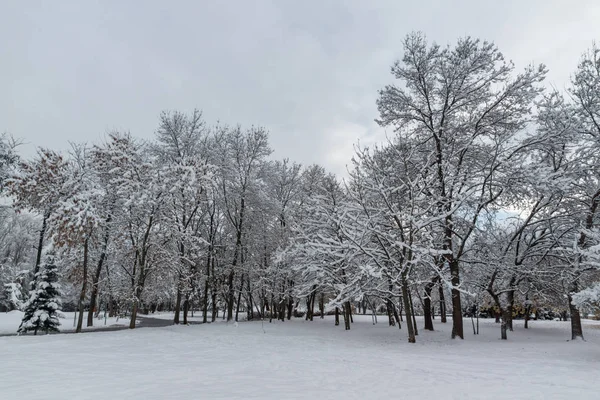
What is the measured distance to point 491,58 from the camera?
14289mm

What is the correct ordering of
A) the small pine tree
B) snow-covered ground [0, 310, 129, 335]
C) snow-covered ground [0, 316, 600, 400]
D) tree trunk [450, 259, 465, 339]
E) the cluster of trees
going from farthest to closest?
snow-covered ground [0, 310, 129, 335]
the small pine tree
tree trunk [450, 259, 465, 339]
the cluster of trees
snow-covered ground [0, 316, 600, 400]

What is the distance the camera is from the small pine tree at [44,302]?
18.4m

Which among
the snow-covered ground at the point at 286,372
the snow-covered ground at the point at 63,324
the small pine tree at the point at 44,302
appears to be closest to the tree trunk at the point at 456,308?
the snow-covered ground at the point at 286,372

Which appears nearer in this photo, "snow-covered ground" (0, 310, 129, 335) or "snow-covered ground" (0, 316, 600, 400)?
"snow-covered ground" (0, 316, 600, 400)

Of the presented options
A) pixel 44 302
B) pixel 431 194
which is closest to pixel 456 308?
pixel 431 194

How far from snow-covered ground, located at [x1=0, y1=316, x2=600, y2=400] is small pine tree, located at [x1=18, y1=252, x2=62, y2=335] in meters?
8.29

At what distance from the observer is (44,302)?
1891 centimetres

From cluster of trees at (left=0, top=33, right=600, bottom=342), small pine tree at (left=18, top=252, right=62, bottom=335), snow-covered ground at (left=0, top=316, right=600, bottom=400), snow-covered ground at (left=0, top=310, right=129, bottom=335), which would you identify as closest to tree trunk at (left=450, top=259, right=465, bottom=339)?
cluster of trees at (left=0, top=33, right=600, bottom=342)

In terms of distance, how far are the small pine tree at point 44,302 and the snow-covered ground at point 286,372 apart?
327 inches

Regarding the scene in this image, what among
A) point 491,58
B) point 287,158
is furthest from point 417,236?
point 287,158

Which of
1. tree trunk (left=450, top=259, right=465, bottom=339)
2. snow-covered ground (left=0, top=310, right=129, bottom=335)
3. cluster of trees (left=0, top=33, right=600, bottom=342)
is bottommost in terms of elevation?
snow-covered ground (left=0, top=310, right=129, bottom=335)

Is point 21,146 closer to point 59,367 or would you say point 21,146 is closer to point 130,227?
point 130,227

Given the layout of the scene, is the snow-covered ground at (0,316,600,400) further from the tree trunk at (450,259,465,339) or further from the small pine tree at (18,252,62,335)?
the small pine tree at (18,252,62,335)

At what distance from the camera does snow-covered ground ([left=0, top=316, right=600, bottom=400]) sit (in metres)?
5.73
